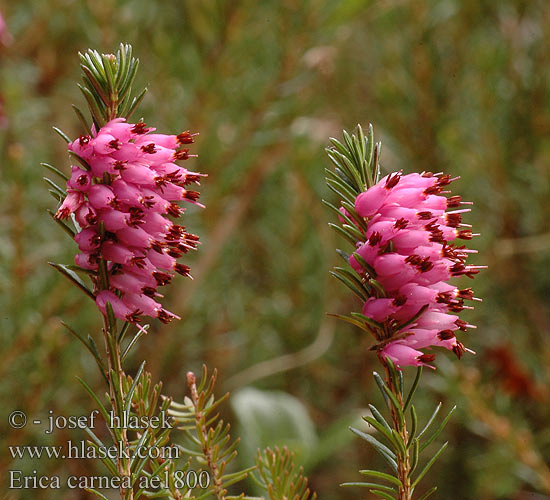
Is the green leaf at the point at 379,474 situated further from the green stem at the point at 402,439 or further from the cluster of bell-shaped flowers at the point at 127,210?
the cluster of bell-shaped flowers at the point at 127,210

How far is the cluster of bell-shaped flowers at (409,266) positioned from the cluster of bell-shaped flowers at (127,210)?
9 centimetres

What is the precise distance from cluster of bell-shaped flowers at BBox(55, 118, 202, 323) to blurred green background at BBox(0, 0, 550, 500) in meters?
0.51

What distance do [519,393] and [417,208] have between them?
0.86m

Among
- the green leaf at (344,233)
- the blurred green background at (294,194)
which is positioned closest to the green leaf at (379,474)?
the green leaf at (344,233)

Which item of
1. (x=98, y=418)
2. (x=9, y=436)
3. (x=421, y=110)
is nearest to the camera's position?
(x=9, y=436)

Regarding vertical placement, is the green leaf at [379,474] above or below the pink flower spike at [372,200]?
below

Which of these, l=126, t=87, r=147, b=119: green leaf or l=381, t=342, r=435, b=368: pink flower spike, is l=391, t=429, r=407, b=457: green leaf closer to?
l=381, t=342, r=435, b=368: pink flower spike

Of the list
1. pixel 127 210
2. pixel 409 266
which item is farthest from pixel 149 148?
pixel 409 266

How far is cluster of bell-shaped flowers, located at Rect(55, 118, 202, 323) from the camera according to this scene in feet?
0.99

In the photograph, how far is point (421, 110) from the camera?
3.85ft

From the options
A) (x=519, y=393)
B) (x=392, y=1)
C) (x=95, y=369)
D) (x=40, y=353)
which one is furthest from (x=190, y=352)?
(x=392, y=1)

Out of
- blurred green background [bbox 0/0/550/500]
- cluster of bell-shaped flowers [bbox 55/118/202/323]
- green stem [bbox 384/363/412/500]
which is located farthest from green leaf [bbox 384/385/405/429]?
blurred green background [bbox 0/0/550/500]

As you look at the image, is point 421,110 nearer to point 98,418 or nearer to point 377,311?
point 98,418

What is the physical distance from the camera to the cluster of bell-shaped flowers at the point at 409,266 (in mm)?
305
